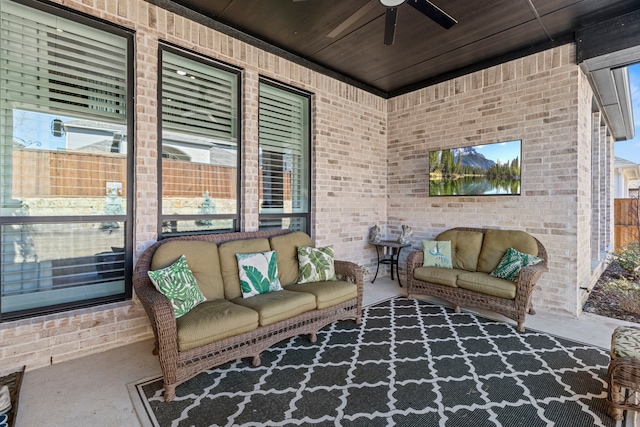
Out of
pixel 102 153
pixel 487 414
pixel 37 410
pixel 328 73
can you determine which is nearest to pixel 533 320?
pixel 487 414

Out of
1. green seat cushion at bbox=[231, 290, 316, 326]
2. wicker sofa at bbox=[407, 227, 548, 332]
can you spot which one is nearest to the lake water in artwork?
wicker sofa at bbox=[407, 227, 548, 332]

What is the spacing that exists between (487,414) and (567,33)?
4272 millimetres

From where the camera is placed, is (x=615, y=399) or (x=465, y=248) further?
(x=465, y=248)

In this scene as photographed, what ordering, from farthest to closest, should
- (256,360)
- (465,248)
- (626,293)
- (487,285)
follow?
(465,248)
(626,293)
(487,285)
(256,360)

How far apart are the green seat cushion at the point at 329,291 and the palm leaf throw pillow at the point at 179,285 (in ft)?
3.18

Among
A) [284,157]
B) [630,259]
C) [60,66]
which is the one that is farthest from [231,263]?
[630,259]

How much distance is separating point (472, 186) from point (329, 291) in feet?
9.37

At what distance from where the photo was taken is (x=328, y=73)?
4777 millimetres

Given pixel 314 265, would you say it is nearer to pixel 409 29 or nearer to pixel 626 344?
pixel 626 344

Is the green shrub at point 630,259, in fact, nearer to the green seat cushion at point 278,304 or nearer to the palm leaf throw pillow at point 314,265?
the palm leaf throw pillow at point 314,265

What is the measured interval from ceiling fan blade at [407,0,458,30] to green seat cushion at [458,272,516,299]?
2.70m

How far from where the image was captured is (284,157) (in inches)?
175

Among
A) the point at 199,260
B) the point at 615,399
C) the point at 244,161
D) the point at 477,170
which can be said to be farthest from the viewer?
the point at 477,170

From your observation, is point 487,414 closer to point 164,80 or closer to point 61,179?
point 61,179
